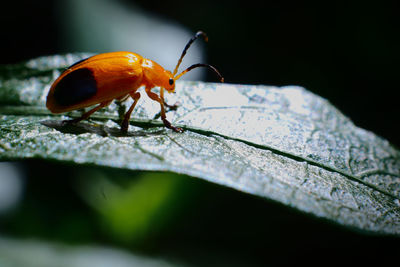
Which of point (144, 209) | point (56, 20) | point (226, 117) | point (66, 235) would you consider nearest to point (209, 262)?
point (144, 209)

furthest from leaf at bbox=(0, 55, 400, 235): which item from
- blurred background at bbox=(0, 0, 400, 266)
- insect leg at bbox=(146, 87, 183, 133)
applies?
blurred background at bbox=(0, 0, 400, 266)

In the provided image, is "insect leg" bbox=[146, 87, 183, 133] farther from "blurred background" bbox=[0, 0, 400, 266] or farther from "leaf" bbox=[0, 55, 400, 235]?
"blurred background" bbox=[0, 0, 400, 266]

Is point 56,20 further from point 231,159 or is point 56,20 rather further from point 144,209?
point 231,159

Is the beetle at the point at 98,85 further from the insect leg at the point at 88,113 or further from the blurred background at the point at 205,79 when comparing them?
the blurred background at the point at 205,79

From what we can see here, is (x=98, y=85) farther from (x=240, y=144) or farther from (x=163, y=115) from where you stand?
(x=240, y=144)

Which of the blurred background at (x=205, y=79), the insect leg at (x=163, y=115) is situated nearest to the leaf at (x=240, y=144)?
the insect leg at (x=163, y=115)

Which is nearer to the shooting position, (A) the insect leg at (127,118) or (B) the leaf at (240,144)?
(B) the leaf at (240,144)

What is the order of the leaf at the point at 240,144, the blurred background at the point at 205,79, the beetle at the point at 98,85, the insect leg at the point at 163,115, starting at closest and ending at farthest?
the leaf at the point at 240,144
the insect leg at the point at 163,115
the beetle at the point at 98,85
the blurred background at the point at 205,79
